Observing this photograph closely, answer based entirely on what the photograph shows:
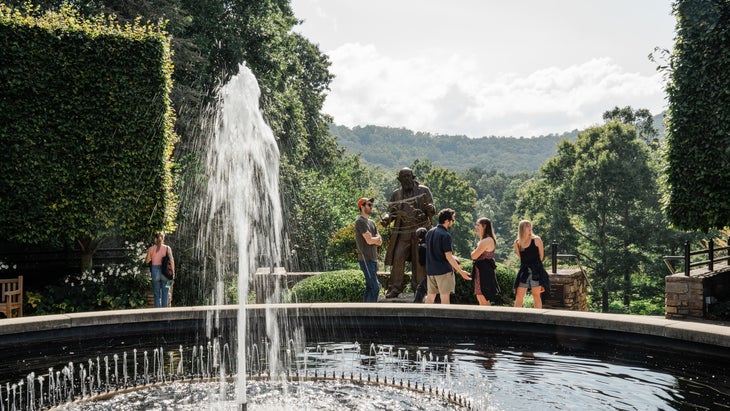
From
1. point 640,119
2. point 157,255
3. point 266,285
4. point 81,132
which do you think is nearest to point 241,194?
point 157,255

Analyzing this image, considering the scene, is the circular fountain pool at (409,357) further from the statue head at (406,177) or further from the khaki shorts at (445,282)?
the statue head at (406,177)

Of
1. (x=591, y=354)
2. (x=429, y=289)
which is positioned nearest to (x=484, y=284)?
(x=429, y=289)

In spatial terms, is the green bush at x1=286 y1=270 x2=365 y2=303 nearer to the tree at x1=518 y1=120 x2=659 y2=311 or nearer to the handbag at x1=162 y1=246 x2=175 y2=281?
the handbag at x1=162 y1=246 x2=175 y2=281

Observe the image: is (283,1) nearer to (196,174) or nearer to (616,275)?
(196,174)

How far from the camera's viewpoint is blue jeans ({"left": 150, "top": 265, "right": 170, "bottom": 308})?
430 inches

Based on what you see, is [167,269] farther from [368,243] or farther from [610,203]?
[610,203]

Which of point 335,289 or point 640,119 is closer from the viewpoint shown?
point 335,289

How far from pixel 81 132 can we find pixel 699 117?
12104 millimetres

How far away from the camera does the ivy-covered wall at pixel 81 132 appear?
471 inches

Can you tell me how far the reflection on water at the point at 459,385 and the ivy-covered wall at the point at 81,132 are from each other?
21.9 ft

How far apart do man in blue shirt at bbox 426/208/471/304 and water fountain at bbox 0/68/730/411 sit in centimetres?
112

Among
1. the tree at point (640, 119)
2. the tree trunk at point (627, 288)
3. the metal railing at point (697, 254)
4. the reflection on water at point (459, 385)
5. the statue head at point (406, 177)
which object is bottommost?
the tree trunk at point (627, 288)

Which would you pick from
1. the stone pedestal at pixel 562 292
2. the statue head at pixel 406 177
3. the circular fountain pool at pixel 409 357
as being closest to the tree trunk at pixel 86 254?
the circular fountain pool at pixel 409 357

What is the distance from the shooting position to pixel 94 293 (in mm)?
12570
